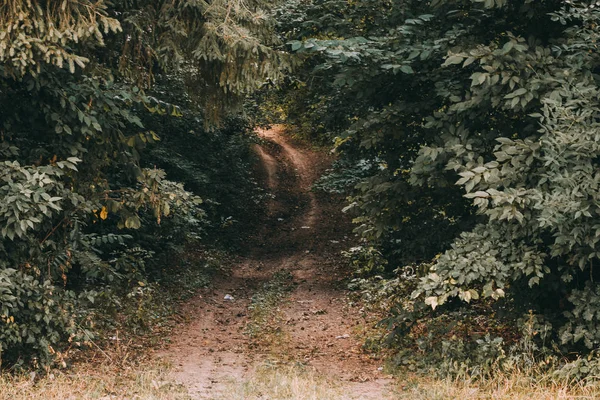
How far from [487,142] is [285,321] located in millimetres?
5982

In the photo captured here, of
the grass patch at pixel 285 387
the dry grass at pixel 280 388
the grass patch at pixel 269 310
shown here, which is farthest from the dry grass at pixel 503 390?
the grass patch at pixel 269 310

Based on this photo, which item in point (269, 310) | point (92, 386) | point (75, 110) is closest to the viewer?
point (92, 386)

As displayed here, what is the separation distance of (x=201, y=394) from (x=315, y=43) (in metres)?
4.82

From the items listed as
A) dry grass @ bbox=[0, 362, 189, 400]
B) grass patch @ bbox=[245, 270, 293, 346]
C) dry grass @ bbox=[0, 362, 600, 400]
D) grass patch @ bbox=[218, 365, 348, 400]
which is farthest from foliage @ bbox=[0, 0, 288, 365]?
grass patch @ bbox=[245, 270, 293, 346]

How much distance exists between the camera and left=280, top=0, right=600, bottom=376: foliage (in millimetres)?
6879

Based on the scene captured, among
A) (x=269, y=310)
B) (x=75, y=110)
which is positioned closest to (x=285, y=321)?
(x=269, y=310)

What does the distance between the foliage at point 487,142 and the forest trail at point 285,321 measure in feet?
4.74

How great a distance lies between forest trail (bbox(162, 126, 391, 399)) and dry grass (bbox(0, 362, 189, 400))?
44 centimetres

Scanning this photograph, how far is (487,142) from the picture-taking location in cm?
835

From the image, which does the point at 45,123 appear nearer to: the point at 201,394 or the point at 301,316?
the point at 201,394

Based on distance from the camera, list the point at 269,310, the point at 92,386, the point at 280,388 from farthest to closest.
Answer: the point at 269,310 → the point at 280,388 → the point at 92,386

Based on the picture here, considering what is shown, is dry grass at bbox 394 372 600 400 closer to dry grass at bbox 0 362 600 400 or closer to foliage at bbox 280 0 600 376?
dry grass at bbox 0 362 600 400

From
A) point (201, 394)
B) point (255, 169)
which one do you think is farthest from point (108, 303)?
point (255, 169)

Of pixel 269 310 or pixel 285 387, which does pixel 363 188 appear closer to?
pixel 285 387
